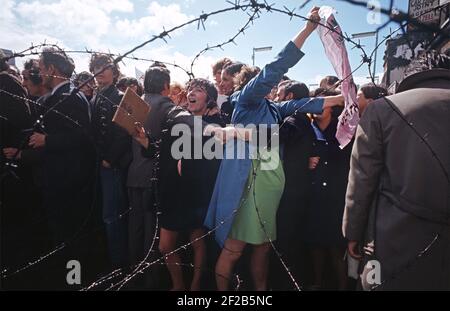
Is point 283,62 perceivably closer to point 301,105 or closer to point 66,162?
point 301,105

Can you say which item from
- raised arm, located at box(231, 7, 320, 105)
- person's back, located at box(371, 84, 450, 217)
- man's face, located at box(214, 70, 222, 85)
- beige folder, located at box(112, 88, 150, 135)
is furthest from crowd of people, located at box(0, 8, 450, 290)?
man's face, located at box(214, 70, 222, 85)

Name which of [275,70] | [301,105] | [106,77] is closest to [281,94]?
[301,105]

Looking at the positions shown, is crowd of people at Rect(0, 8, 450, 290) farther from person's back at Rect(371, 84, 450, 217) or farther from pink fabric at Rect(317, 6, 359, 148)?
person's back at Rect(371, 84, 450, 217)

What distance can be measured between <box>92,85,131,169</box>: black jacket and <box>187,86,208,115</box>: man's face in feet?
2.57

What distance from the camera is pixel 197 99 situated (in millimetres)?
3066

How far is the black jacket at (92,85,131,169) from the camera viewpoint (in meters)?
3.34

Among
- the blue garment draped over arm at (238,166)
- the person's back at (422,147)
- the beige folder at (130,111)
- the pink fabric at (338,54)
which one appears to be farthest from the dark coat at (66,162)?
the person's back at (422,147)

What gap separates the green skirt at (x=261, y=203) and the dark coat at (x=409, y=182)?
3.24 feet

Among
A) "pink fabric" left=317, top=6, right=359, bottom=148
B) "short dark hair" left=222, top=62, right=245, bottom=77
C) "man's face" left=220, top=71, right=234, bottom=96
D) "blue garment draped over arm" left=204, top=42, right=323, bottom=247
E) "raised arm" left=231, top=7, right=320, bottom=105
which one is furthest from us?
"man's face" left=220, top=71, right=234, bottom=96
